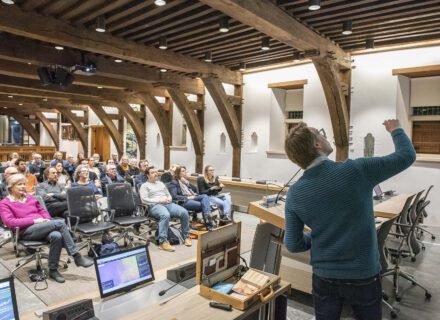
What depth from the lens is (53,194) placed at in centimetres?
515

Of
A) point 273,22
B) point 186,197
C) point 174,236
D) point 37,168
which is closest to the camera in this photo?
point 273,22

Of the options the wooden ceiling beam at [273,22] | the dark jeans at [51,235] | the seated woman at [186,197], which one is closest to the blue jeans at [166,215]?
the seated woman at [186,197]

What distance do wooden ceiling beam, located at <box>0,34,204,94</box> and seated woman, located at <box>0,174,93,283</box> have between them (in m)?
3.07

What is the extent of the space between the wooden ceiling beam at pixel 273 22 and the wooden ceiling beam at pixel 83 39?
2.51 m

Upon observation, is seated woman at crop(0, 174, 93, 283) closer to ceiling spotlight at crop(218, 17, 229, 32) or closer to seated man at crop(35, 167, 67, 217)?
seated man at crop(35, 167, 67, 217)

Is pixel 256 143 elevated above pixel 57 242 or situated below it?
above

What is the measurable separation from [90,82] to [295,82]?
187 inches

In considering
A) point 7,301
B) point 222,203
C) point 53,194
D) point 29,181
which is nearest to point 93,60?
point 29,181

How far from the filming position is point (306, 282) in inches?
130

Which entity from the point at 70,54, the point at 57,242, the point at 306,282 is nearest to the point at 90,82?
the point at 70,54

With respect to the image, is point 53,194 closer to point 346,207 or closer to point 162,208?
point 162,208

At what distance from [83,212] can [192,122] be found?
497cm

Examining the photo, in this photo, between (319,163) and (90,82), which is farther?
(90,82)

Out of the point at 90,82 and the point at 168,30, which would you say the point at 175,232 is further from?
the point at 90,82
